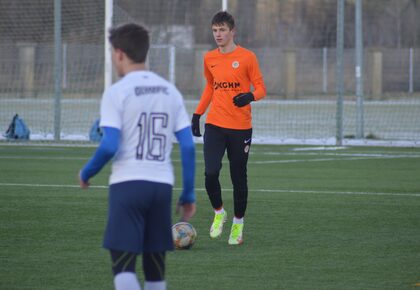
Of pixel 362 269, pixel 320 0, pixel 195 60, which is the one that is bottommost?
pixel 362 269

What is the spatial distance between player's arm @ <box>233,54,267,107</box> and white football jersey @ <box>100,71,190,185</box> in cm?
394

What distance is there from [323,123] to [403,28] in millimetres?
6648

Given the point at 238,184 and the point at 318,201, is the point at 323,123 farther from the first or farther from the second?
the point at 238,184

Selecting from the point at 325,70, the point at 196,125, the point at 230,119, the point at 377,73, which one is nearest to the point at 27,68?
the point at 325,70

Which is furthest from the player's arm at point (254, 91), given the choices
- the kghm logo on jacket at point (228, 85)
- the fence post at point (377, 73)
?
the fence post at point (377, 73)

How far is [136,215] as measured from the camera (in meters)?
5.60

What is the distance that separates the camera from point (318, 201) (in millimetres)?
13109

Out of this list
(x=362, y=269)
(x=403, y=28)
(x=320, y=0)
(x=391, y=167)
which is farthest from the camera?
(x=403, y=28)

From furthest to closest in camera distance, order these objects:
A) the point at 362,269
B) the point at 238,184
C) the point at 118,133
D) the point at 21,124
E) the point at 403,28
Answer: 1. the point at 403,28
2. the point at 21,124
3. the point at 238,184
4. the point at 362,269
5. the point at 118,133

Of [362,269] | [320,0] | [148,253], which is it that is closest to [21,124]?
[320,0]

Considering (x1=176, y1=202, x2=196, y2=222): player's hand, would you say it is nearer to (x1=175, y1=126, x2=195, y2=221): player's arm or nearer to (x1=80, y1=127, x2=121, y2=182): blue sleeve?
(x1=175, y1=126, x2=195, y2=221): player's arm

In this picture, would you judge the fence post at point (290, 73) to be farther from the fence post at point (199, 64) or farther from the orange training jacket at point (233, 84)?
the orange training jacket at point (233, 84)

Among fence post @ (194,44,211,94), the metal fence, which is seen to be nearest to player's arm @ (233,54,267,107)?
the metal fence

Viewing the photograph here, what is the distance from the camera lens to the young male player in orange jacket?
9.85 metres
